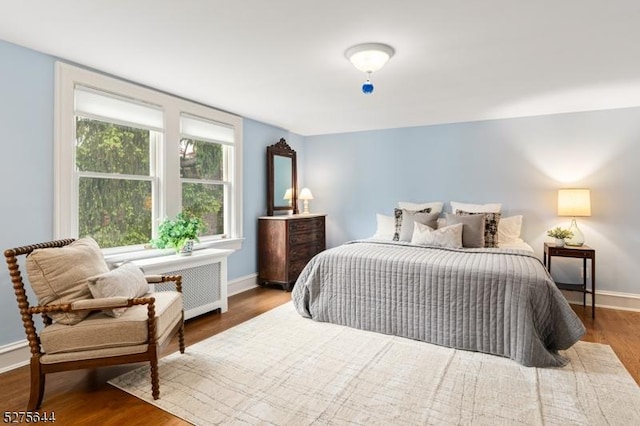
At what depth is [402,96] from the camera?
3.60 meters

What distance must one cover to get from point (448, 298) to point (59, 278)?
Result: 269 centimetres

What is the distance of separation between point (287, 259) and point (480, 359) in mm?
2628

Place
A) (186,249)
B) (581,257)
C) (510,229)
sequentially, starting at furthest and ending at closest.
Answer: (510,229) → (581,257) → (186,249)

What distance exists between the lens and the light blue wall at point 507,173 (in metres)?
3.87

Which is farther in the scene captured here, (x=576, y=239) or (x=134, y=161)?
(x=576, y=239)

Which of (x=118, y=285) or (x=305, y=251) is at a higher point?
(x=118, y=285)

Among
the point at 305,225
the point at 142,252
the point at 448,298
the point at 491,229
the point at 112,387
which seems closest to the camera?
the point at 112,387

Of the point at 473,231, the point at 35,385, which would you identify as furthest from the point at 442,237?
the point at 35,385

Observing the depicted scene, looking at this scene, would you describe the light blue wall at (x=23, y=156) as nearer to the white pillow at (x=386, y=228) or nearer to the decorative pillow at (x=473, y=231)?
the white pillow at (x=386, y=228)

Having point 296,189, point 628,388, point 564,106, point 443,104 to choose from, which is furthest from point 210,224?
point 564,106

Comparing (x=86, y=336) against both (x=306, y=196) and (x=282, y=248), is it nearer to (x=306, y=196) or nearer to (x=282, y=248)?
(x=282, y=248)

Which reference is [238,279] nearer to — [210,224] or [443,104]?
[210,224]

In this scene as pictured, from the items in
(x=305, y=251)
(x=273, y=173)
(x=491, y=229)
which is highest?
(x=273, y=173)

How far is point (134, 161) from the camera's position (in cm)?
332
